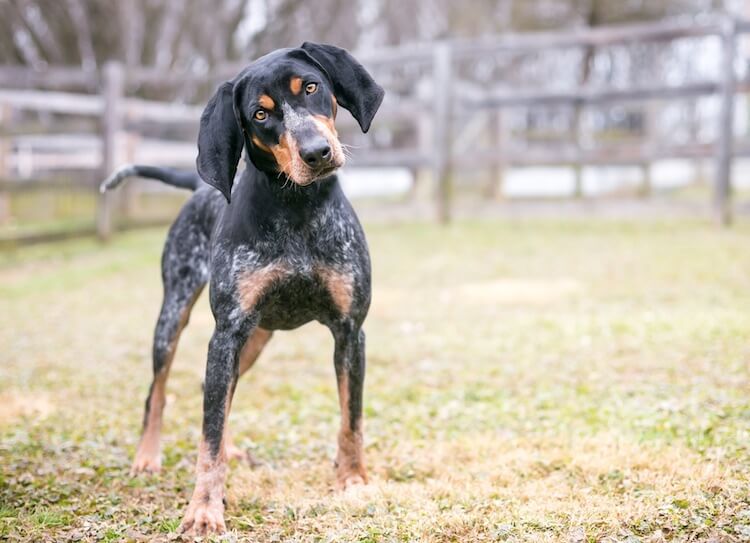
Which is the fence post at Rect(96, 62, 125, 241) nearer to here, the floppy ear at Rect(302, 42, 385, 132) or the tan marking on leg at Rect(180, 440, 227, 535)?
the floppy ear at Rect(302, 42, 385, 132)

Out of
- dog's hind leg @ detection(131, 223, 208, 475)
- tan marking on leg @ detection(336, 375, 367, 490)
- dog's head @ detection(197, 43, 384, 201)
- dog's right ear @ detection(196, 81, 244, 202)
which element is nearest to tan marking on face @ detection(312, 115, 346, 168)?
dog's head @ detection(197, 43, 384, 201)

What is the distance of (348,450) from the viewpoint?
3.64m

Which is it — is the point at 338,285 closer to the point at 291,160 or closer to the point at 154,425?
the point at 291,160

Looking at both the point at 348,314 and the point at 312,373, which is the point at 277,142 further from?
the point at 312,373

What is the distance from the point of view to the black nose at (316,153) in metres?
3.06

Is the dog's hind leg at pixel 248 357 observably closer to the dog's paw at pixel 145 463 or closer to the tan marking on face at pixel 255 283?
the dog's paw at pixel 145 463

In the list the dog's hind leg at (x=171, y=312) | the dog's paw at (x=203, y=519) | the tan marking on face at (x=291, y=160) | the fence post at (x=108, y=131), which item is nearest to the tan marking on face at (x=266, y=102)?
the tan marking on face at (x=291, y=160)

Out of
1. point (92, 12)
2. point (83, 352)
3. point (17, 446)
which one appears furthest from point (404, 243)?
point (92, 12)

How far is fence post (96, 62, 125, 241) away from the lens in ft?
39.1

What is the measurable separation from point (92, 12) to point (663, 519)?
19.8 meters

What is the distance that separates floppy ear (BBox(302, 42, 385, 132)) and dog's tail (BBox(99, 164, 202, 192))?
118cm

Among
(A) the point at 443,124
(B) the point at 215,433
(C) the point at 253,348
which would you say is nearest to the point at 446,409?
(C) the point at 253,348

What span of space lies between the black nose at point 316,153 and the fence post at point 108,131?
9.37 meters

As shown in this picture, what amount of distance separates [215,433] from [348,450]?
0.61m
